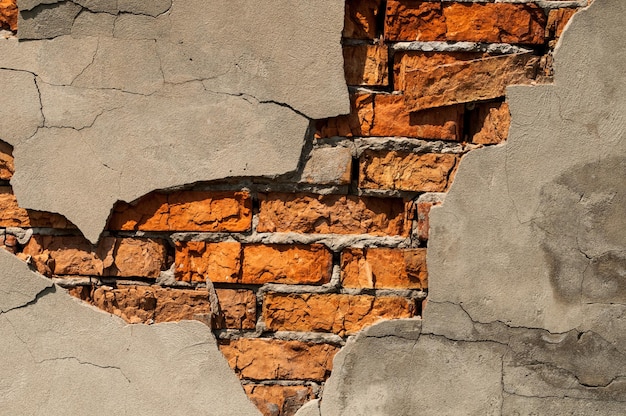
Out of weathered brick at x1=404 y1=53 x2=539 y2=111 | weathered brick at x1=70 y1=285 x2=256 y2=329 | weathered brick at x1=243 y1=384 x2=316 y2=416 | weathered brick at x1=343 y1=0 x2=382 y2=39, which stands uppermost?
weathered brick at x1=343 y1=0 x2=382 y2=39

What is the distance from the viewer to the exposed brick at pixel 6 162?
149 centimetres

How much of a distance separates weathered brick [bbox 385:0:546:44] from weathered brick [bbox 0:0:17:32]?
80 cm

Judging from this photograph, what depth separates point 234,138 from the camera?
57.1 inches

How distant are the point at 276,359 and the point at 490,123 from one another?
70 cm

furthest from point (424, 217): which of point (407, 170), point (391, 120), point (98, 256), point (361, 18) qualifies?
point (98, 256)

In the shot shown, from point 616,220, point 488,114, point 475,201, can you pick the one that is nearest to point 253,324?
point 475,201

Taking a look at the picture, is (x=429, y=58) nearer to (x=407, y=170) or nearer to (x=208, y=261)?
(x=407, y=170)

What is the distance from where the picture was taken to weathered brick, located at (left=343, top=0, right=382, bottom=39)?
145 centimetres

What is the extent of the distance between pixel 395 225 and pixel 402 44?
1.29 feet

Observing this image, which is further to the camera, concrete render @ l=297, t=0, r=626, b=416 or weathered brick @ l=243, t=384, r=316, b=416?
weathered brick @ l=243, t=384, r=316, b=416

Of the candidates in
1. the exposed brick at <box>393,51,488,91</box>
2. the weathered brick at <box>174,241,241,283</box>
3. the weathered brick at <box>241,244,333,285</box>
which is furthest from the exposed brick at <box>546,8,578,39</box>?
the weathered brick at <box>174,241,241,283</box>

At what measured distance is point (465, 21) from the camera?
56.7 inches

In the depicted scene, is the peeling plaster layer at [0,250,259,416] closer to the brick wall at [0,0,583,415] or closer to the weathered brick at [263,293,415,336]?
the brick wall at [0,0,583,415]

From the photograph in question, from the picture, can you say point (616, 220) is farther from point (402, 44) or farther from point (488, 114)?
point (402, 44)
